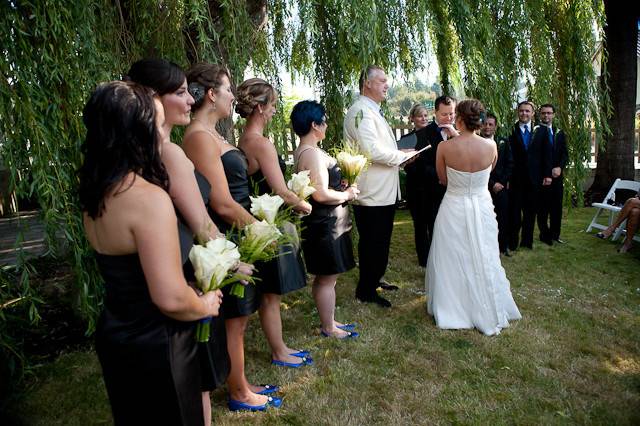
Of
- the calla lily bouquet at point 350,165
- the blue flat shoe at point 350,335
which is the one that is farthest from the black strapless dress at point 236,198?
the blue flat shoe at point 350,335

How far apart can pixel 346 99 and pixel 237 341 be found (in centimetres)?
299

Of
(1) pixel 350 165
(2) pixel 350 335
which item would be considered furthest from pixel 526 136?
(2) pixel 350 335

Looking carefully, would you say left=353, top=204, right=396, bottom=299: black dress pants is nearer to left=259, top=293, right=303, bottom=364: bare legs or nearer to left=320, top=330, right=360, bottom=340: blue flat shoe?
left=320, top=330, right=360, bottom=340: blue flat shoe

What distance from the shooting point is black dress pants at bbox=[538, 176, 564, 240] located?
7.21m

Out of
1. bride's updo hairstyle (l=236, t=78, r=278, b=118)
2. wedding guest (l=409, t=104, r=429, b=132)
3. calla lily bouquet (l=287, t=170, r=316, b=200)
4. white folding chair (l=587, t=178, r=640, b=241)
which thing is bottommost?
white folding chair (l=587, t=178, r=640, b=241)

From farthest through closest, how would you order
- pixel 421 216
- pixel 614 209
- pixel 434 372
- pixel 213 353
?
pixel 614 209 → pixel 421 216 → pixel 434 372 → pixel 213 353

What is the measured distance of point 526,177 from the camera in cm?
705

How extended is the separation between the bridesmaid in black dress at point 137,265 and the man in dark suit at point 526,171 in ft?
20.0

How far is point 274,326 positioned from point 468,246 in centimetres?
189

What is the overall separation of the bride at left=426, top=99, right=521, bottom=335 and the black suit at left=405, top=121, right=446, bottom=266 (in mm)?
1519

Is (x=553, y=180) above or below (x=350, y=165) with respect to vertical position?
below

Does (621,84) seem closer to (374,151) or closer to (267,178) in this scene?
(374,151)

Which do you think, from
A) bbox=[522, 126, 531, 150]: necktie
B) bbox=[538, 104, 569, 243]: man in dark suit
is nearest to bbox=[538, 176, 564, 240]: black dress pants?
bbox=[538, 104, 569, 243]: man in dark suit

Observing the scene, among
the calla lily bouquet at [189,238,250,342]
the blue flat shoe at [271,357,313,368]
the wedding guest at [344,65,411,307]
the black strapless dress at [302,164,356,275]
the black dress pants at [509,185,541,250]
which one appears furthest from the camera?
the black dress pants at [509,185,541,250]
